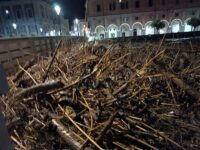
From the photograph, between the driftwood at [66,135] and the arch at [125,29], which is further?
the arch at [125,29]

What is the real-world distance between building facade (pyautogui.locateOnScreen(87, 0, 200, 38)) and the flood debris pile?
52075 mm

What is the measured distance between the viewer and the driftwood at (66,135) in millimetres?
2057

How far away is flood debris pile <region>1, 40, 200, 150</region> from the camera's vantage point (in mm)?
2215

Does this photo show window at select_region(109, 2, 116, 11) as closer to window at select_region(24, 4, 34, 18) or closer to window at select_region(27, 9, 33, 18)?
→ window at select_region(24, 4, 34, 18)

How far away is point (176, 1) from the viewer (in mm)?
53656

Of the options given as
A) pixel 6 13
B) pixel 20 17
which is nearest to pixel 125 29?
pixel 20 17

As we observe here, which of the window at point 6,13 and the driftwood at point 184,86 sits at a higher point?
the window at point 6,13

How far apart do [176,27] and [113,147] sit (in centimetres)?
5708

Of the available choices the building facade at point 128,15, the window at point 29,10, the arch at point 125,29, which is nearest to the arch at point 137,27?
the building facade at point 128,15

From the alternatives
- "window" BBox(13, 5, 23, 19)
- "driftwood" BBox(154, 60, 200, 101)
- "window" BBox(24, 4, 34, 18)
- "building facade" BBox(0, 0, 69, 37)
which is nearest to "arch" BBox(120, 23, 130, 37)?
"building facade" BBox(0, 0, 69, 37)

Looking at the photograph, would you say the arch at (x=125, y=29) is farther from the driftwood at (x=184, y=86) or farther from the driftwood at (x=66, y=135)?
the driftwood at (x=66, y=135)

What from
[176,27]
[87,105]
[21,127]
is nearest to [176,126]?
[87,105]

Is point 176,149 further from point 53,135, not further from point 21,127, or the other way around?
point 21,127

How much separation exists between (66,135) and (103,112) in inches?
21.7
